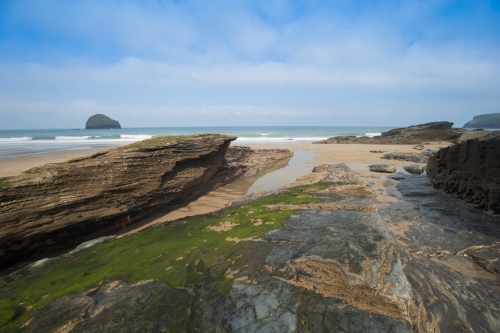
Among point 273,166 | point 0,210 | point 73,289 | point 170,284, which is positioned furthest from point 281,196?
point 273,166

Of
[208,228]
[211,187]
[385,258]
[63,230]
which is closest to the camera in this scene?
[385,258]

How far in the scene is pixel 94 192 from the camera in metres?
5.63

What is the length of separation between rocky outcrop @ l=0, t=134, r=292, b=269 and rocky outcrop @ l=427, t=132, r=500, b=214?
795 cm

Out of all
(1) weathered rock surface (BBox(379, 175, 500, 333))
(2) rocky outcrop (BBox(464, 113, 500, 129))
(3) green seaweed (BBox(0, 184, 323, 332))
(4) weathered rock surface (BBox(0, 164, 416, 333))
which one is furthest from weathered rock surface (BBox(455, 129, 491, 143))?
(2) rocky outcrop (BBox(464, 113, 500, 129))

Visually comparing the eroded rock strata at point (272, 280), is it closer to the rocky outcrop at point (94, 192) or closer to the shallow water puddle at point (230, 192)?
the rocky outcrop at point (94, 192)

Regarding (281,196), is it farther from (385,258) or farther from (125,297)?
(125,297)

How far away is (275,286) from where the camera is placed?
111 inches

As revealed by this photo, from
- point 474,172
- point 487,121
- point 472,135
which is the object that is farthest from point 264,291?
point 487,121

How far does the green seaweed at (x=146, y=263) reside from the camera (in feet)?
9.79

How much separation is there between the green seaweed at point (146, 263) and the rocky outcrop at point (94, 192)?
4.09ft

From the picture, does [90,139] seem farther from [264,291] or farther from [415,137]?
[415,137]

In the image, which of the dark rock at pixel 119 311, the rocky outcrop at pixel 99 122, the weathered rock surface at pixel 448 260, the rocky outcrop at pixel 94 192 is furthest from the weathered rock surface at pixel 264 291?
the rocky outcrop at pixel 99 122

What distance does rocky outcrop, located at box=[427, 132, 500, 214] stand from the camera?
19.2ft

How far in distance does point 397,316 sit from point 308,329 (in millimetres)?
911
